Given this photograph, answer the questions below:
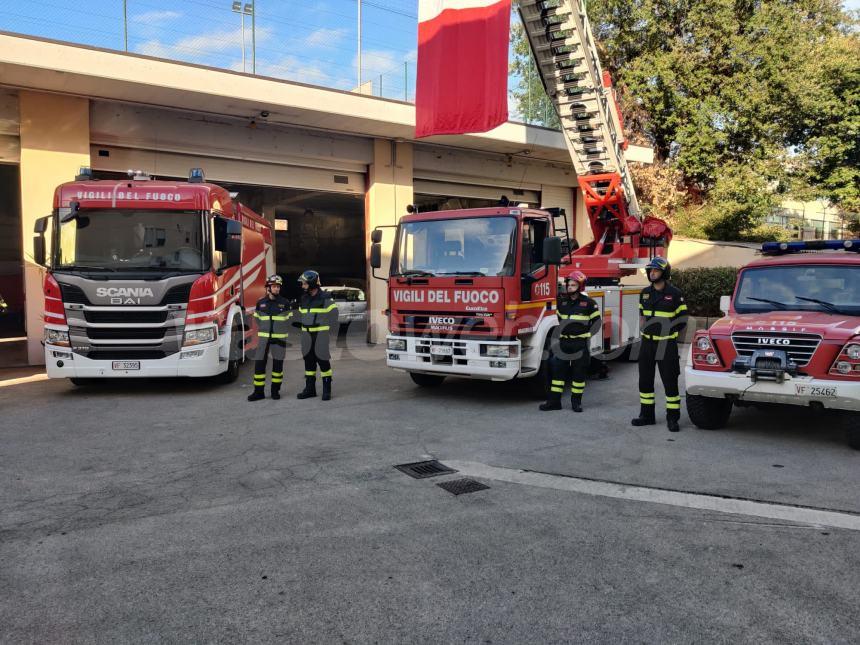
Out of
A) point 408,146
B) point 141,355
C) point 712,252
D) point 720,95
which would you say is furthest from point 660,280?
point 720,95

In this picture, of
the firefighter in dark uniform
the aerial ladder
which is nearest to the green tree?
the aerial ladder

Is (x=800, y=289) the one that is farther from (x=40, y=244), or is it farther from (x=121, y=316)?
(x=40, y=244)

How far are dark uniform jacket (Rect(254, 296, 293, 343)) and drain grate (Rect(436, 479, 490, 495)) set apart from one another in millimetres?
4504

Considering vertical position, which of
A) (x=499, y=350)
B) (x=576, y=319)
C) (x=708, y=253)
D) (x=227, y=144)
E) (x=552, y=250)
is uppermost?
(x=227, y=144)

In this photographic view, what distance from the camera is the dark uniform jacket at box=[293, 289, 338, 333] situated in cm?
906

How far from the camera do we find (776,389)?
629 centimetres

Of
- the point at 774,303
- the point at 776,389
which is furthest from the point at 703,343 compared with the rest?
the point at 774,303

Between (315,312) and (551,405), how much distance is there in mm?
3372

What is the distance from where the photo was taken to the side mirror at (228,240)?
30.5ft

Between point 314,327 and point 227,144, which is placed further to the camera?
point 227,144

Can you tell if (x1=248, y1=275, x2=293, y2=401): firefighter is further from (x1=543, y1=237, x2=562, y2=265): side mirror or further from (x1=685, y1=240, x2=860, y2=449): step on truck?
(x1=685, y1=240, x2=860, y2=449): step on truck

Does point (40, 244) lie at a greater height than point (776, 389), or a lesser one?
greater

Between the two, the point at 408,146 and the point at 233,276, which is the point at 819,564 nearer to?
the point at 233,276

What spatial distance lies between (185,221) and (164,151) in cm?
585
